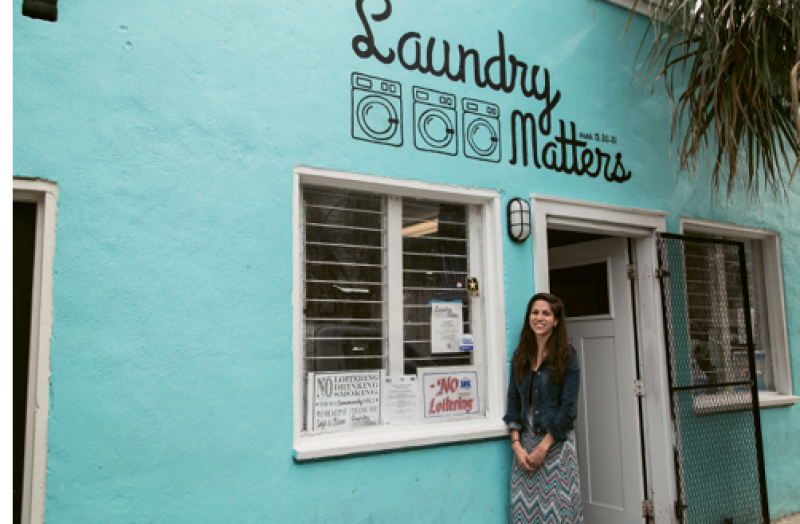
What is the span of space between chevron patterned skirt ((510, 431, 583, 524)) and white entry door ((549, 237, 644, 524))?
130 centimetres

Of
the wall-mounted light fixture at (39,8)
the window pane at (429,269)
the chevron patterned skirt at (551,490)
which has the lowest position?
the chevron patterned skirt at (551,490)

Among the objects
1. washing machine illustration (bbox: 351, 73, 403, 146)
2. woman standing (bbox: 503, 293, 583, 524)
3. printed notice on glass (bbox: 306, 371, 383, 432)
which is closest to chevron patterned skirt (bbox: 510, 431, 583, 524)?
woman standing (bbox: 503, 293, 583, 524)

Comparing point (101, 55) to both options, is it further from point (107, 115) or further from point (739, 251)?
point (739, 251)

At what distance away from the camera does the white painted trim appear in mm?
2934

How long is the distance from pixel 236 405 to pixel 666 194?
13.4 ft

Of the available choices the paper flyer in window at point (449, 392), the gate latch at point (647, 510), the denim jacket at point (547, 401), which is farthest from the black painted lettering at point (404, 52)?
the gate latch at point (647, 510)

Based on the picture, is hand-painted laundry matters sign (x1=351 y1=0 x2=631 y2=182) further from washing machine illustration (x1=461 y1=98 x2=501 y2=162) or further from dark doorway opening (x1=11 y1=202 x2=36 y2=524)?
dark doorway opening (x1=11 y1=202 x2=36 y2=524)

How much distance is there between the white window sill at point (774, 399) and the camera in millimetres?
5815

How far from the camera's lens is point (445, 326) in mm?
4355

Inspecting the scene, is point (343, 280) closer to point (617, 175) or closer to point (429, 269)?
point (429, 269)

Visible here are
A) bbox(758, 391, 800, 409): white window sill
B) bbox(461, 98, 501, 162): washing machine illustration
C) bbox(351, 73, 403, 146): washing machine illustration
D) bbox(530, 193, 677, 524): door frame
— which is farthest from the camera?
bbox(758, 391, 800, 409): white window sill

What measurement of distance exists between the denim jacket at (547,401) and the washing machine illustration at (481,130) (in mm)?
1511

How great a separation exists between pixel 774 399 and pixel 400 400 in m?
3.97

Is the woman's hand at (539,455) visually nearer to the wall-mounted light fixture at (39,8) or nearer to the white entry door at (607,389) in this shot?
the white entry door at (607,389)
